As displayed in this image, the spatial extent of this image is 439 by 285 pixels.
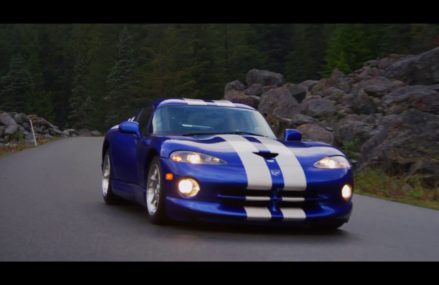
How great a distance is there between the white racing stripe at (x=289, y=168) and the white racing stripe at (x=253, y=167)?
17cm

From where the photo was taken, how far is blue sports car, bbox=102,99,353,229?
23.4 feet

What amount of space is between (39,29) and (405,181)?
10938 cm

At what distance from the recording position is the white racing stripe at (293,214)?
713 centimetres

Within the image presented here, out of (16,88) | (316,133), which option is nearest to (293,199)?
(316,133)

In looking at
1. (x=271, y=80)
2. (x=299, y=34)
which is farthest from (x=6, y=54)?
(x=271, y=80)

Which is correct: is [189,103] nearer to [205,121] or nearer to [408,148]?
[205,121]

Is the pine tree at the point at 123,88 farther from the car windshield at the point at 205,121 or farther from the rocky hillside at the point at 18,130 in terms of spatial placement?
the car windshield at the point at 205,121

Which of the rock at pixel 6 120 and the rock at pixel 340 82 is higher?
the rock at pixel 340 82

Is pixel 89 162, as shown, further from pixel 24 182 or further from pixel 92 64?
pixel 92 64

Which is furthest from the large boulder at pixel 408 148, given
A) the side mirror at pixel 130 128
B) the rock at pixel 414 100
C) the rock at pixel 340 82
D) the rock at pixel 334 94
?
the rock at pixel 340 82

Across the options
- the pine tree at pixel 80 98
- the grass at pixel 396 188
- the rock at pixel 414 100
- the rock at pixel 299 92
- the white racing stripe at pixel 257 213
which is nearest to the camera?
the white racing stripe at pixel 257 213

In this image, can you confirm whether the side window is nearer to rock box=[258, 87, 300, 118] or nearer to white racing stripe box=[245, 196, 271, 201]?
white racing stripe box=[245, 196, 271, 201]

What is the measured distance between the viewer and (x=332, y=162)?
7688 millimetres

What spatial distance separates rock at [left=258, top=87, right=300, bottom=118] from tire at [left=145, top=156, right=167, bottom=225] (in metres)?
27.8
